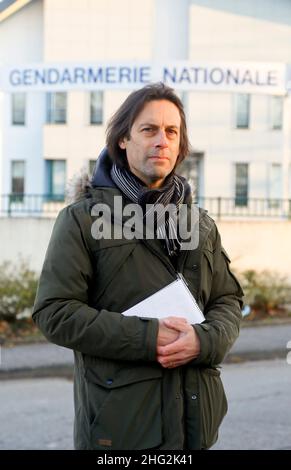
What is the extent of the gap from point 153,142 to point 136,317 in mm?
631

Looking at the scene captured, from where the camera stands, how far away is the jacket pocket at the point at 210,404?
2465mm

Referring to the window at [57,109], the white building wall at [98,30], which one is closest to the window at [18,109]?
the window at [57,109]

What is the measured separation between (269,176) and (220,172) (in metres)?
1.87

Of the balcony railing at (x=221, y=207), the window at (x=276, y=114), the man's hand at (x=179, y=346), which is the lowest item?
the balcony railing at (x=221, y=207)

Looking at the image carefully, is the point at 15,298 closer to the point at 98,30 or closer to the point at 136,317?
the point at 136,317

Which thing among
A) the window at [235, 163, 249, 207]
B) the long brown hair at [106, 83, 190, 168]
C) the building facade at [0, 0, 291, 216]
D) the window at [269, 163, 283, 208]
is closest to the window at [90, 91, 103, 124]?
the building facade at [0, 0, 291, 216]

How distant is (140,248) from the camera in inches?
97.5

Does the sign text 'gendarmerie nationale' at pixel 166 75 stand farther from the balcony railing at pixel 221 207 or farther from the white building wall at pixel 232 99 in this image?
the white building wall at pixel 232 99

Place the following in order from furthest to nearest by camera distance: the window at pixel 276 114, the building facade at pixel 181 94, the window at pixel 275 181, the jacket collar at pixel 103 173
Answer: the window at pixel 275 181, the window at pixel 276 114, the building facade at pixel 181 94, the jacket collar at pixel 103 173

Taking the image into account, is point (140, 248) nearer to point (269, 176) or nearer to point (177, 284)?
point (177, 284)

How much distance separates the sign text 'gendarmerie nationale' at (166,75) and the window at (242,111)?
15545mm

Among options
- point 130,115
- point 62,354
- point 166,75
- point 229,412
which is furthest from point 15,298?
point 130,115

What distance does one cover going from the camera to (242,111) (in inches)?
1059

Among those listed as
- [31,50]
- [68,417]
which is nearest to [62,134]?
[31,50]
